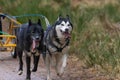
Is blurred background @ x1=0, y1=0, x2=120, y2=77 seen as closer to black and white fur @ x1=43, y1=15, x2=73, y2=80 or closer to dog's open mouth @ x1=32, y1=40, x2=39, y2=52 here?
black and white fur @ x1=43, y1=15, x2=73, y2=80

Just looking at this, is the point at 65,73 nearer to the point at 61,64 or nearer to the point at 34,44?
the point at 61,64

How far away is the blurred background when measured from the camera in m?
8.89

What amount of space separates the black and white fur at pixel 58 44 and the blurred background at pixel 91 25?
822mm

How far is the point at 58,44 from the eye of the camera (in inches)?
330

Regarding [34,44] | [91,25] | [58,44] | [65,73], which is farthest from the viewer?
Result: [91,25]

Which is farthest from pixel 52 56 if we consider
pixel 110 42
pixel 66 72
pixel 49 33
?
pixel 110 42

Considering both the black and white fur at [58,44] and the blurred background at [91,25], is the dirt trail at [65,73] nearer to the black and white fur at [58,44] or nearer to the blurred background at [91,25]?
the blurred background at [91,25]

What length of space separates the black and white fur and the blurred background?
0.82 m

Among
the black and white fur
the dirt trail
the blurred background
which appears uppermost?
the black and white fur

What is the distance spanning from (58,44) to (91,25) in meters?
3.62

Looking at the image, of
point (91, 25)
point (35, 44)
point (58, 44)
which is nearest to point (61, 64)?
point (58, 44)

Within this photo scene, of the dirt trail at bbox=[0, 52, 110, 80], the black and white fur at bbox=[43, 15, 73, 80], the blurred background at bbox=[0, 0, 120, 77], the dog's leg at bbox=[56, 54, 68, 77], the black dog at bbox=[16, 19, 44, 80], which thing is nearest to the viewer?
the black dog at bbox=[16, 19, 44, 80]

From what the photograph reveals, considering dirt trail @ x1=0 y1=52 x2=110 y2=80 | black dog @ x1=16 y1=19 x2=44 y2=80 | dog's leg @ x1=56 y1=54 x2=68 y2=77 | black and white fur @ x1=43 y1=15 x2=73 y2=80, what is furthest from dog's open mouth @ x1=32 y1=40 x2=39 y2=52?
dirt trail @ x1=0 y1=52 x2=110 y2=80

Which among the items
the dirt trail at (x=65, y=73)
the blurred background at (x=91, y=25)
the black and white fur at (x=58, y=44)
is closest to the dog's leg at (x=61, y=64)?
the black and white fur at (x=58, y=44)
